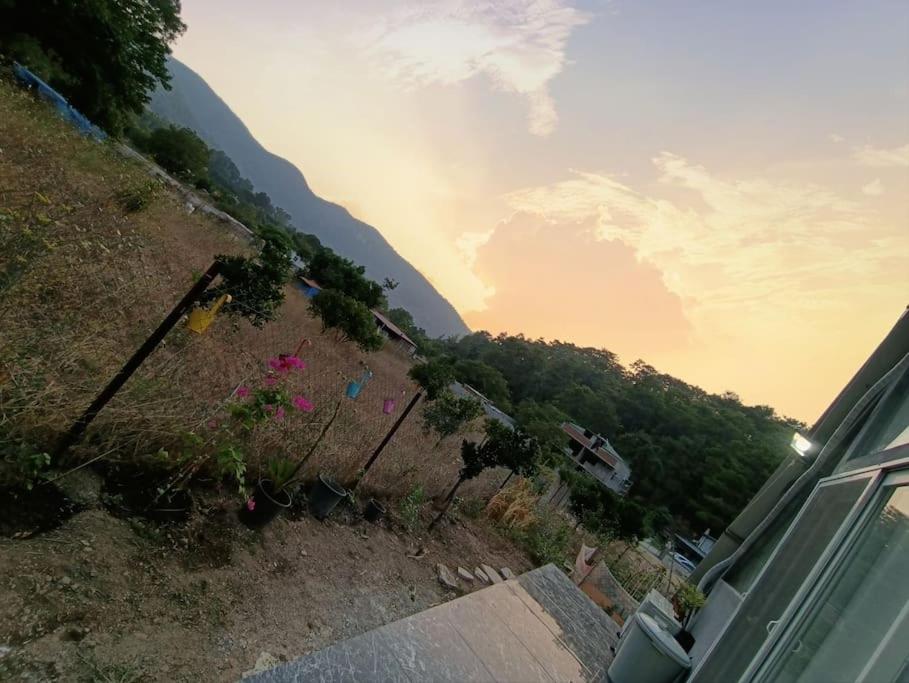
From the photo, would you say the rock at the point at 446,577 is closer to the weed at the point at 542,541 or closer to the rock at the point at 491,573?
the rock at the point at 491,573

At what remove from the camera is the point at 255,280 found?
6.04 metres

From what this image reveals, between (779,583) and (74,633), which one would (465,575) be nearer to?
(779,583)

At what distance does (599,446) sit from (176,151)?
141 ft

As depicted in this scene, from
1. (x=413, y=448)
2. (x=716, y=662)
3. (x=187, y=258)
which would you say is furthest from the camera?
(x=187, y=258)

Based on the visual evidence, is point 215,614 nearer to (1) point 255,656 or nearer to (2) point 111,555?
(1) point 255,656

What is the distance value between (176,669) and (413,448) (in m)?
6.38

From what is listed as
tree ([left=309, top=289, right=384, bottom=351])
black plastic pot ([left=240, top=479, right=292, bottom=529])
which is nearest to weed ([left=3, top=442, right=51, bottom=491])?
black plastic pot ([left=240, top=479, right=292, bottom=529])

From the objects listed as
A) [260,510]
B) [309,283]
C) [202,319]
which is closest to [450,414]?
[202,319]

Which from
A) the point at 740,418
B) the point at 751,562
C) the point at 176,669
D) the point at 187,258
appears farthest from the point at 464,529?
the point at 740,418

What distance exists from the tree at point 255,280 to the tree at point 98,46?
11244mm

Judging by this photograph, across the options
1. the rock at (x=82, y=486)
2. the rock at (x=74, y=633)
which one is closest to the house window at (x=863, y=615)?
the rock at (x=74, y=633)

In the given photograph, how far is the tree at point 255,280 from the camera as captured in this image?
17.8 feet

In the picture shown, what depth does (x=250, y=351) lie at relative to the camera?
706 cm

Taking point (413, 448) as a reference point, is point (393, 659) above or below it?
above
